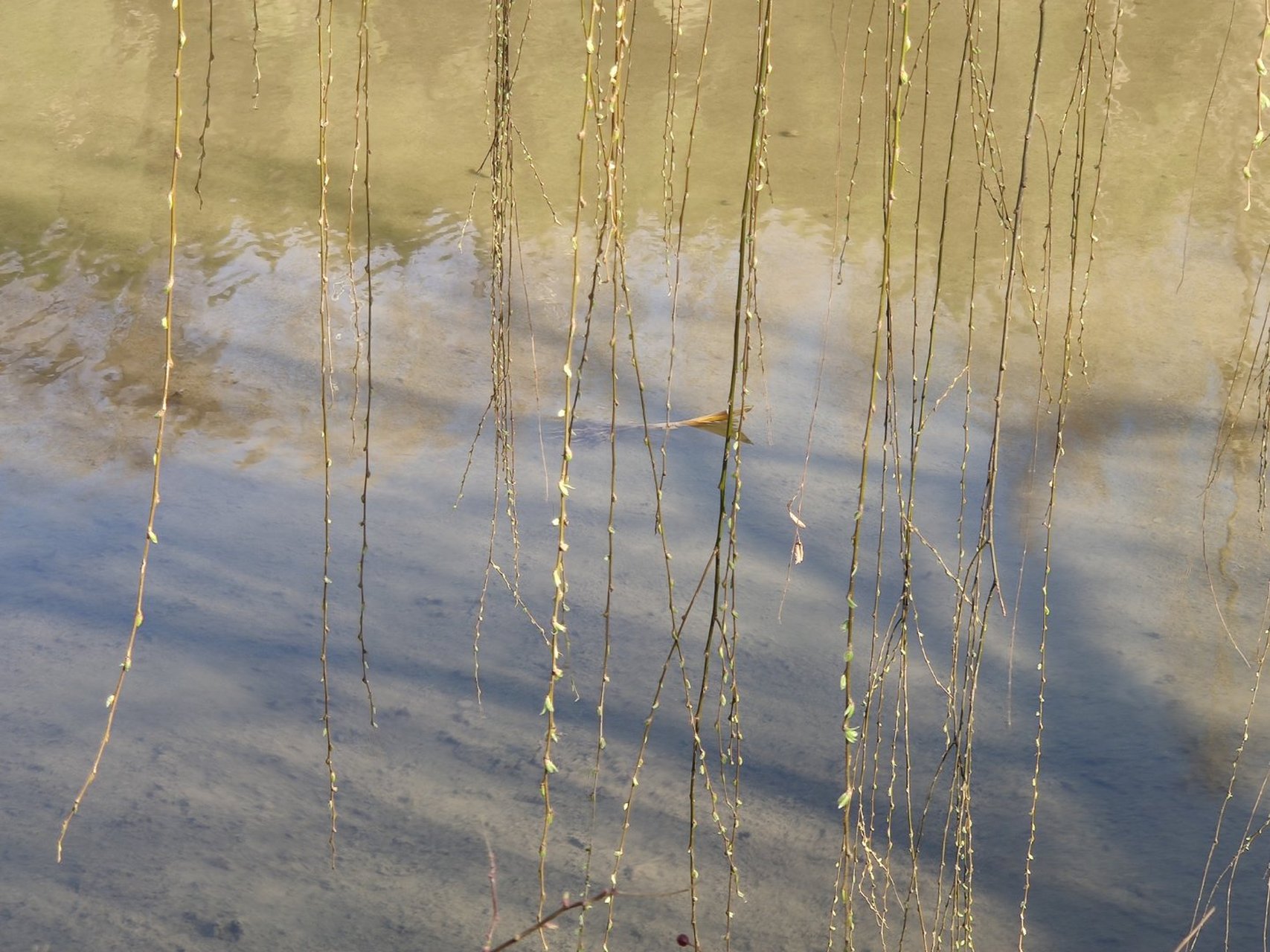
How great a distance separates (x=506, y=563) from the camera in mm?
2252

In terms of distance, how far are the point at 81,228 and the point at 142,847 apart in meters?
2.33

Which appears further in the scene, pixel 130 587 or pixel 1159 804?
pixel 130 587

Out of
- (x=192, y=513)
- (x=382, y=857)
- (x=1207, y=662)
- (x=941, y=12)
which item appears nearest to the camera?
(x=382, y=857)

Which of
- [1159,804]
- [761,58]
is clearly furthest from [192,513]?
[761,58]

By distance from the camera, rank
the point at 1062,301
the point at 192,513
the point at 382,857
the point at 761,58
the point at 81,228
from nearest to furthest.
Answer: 1. the point at 761,58
2. the point at 382,857
3. the point at 192,513
4. the point at 1062,301
5. the point at 81,228

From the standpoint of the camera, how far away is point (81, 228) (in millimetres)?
3582

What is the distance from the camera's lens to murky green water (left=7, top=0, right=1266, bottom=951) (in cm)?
168

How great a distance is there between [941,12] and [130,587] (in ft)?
13.3

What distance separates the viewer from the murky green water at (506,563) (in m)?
1.68

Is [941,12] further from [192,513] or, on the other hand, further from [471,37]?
[192,513]

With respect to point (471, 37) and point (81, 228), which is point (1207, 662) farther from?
point (471, 37)

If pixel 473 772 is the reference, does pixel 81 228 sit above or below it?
above

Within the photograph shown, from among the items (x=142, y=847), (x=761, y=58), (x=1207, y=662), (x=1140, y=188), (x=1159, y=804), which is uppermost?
(x=1140, y=188)

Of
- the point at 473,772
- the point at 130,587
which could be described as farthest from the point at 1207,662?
the point at 130,587
